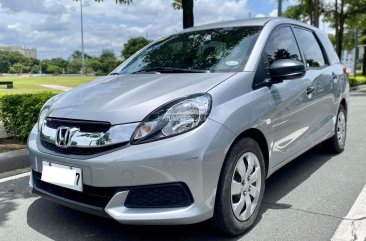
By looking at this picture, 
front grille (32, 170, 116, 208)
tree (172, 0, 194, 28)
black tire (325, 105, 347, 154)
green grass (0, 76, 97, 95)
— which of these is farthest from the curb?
tree (172, 0, 194, 28)

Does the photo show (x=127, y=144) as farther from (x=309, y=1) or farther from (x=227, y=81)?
(x=309, y=1)

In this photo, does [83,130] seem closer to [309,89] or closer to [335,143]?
[309,89]

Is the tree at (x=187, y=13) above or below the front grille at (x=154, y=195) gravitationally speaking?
above

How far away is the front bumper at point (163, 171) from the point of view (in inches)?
105

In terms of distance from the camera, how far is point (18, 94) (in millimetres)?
6125

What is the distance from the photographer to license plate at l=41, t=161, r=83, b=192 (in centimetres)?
282

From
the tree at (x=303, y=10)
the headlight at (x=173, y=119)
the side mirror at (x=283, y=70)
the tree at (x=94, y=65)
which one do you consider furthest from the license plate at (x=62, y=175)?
the tree at (x=94, y=65)

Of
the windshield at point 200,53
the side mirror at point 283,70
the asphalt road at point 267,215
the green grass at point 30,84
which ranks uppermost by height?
the windshield at point 200,53

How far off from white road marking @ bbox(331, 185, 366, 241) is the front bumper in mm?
1101

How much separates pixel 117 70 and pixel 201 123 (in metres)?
1.82

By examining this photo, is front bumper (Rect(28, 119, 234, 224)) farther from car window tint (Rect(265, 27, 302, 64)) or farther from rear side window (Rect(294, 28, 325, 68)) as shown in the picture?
rear side window (Rect(294, 28, 325, 68))

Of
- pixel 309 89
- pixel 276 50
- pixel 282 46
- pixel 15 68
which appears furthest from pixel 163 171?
pixel 15 68

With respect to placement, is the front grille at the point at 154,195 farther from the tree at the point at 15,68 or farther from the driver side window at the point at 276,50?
the tree at the point at 15,68

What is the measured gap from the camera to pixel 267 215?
11.6ft
